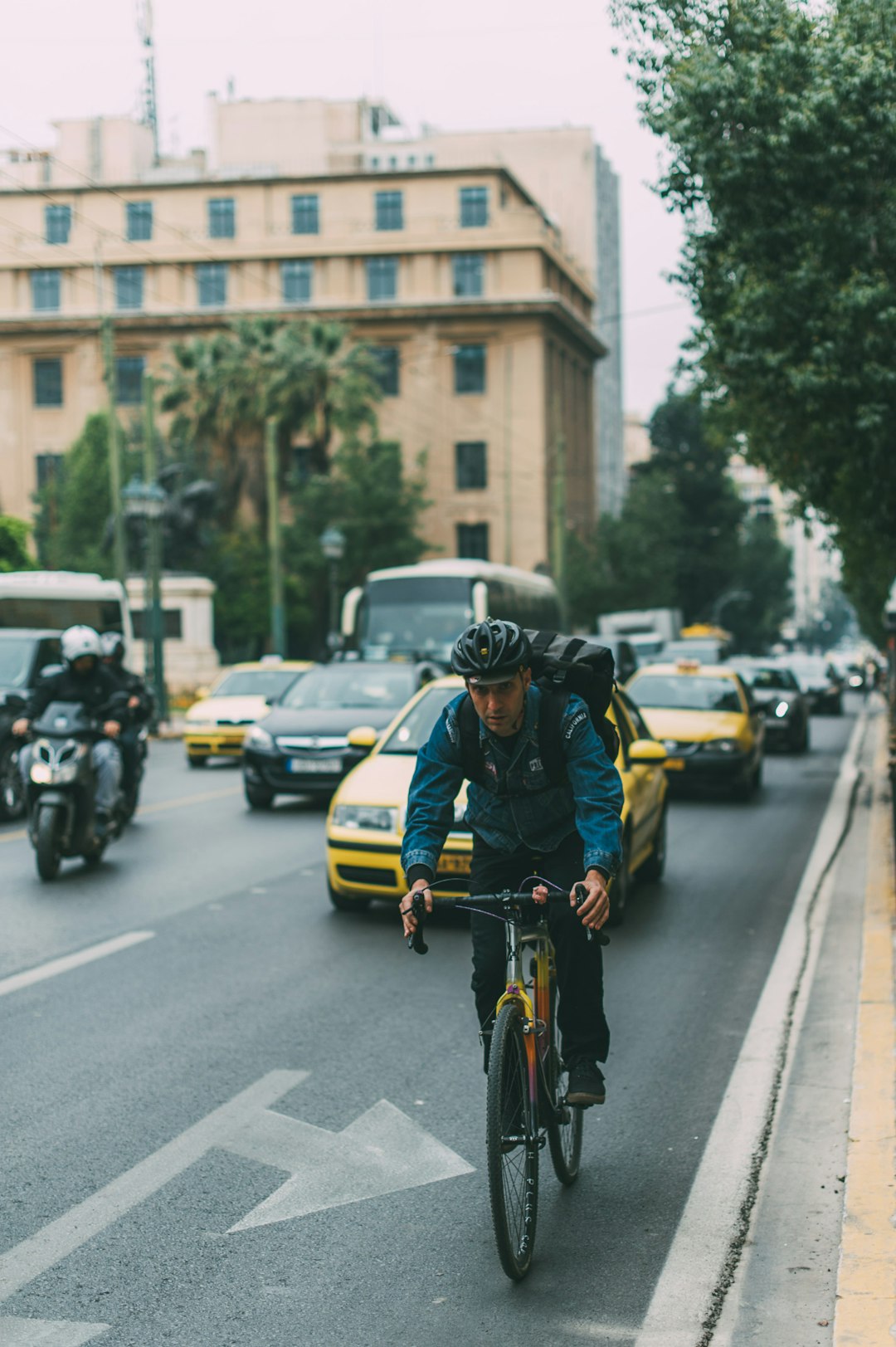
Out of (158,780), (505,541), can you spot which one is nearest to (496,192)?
(505,541)

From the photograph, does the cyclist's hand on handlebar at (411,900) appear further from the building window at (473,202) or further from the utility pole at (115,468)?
the building window at (473,202)

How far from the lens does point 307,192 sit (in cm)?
6688

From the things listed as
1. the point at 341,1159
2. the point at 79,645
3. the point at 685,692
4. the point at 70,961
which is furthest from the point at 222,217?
the point at 341,1159

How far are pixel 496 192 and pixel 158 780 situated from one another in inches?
1978

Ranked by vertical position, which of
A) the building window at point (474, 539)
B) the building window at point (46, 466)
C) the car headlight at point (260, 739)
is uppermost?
the building window at point (46, 466)

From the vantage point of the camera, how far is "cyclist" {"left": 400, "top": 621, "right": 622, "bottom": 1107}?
4359 mm

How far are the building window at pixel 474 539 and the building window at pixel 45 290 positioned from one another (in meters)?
19.0

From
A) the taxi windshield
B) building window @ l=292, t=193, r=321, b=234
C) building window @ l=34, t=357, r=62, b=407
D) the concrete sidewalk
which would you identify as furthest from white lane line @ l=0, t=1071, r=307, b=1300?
building window @ l=34, t=357, r=62, b=407

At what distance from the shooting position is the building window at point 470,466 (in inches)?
2648

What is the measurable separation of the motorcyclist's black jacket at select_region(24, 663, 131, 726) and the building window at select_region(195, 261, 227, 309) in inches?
2237

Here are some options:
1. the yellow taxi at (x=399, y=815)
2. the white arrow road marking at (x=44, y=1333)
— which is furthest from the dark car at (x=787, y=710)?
the white arrow road marking at (x=44, y=1333)

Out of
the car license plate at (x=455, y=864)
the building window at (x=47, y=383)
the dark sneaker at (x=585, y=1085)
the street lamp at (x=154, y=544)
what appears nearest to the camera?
the dark sneaker at (x=585, y=1085)

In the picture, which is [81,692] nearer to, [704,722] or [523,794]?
[523,794]

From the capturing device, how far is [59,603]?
21562 mm
